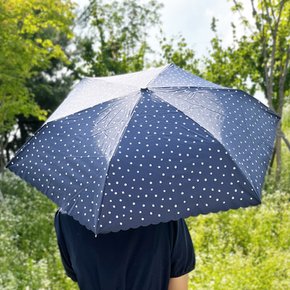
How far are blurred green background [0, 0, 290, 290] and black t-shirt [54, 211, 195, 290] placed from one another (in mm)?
2742

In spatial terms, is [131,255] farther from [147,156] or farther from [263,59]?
[263,59]

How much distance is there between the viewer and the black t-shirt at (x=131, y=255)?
1.54m

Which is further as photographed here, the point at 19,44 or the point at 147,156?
the point at 19,44

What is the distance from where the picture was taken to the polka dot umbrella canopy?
1.49 metres

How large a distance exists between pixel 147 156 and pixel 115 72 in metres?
15.9

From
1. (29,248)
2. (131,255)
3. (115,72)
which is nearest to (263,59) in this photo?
(115,72)

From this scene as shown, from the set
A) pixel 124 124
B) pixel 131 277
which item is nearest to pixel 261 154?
pixel 124 124

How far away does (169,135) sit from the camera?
5.19 ft

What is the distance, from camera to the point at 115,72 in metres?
17.1

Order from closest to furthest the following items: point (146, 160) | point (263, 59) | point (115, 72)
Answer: point (146, 160)
point (263, 59)
point (115, 72)

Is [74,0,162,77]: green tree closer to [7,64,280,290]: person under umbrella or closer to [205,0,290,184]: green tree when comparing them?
[205,0,290,184]: green tree

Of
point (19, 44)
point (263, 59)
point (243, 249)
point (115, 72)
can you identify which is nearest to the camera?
point (243, 249)

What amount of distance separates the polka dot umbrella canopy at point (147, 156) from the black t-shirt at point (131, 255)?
13cm

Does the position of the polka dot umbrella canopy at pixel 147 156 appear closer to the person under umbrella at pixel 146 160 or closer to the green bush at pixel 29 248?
the person under umbrella at pixel 146 160
